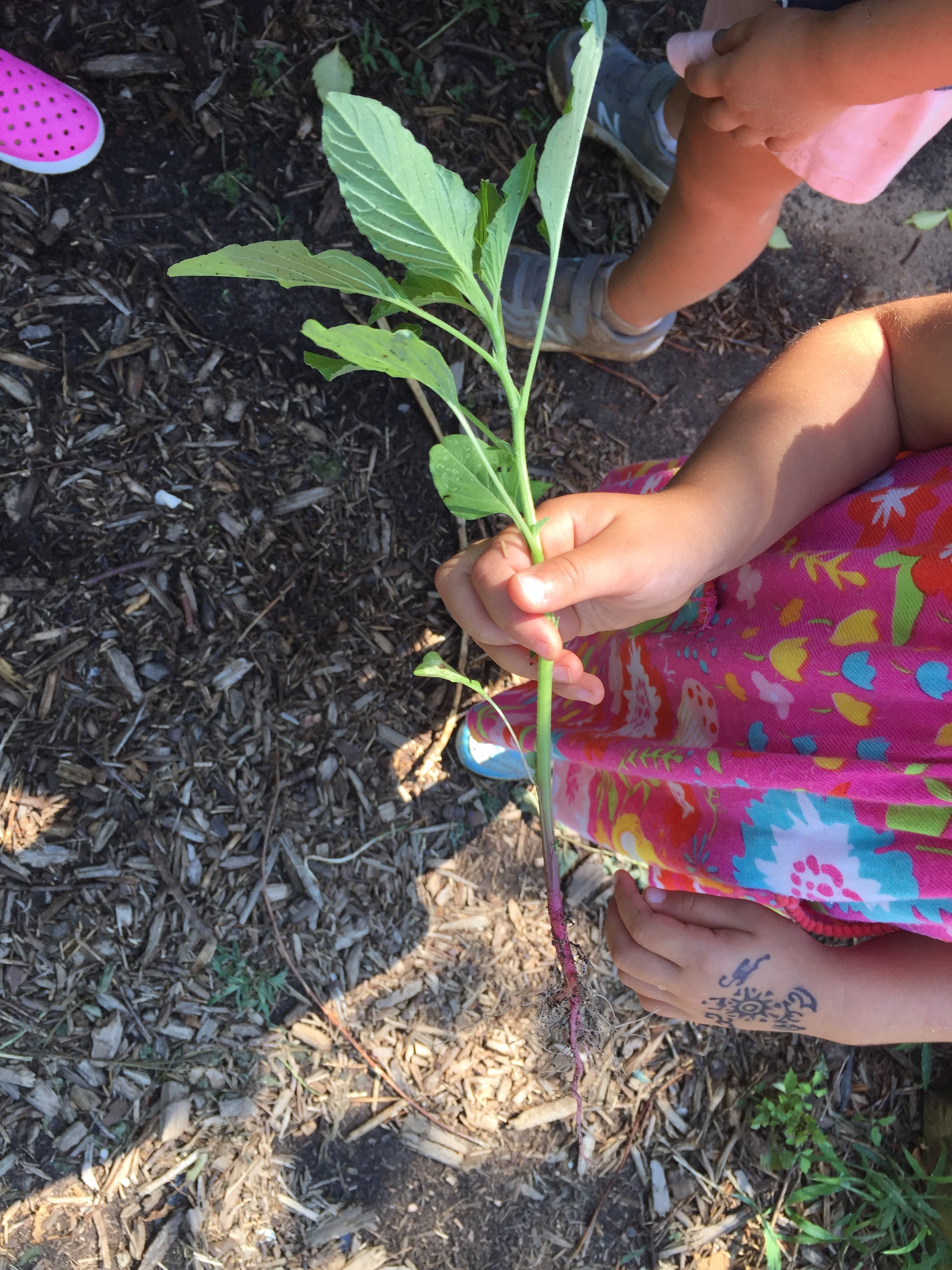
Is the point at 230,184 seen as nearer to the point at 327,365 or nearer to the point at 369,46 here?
the point at 369,46

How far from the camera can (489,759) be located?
1.67 m

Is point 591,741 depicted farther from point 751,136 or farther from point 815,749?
point 751,136

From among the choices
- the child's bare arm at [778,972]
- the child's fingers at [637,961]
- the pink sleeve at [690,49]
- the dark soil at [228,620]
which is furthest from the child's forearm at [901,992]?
the pink sleeve at [690,49]

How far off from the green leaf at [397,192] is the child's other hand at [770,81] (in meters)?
0.48

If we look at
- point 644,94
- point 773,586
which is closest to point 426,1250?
point 773,586

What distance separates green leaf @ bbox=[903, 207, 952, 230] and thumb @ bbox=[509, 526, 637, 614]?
170 centimetres

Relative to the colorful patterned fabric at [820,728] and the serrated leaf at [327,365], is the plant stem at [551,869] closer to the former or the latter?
the colorful patterned fabric at [820,728]

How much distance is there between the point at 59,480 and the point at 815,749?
1349mm

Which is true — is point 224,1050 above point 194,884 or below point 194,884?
below

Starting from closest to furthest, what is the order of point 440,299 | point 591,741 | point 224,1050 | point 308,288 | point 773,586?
point 440,299, point 773,586, point 591,741, point 224,1050, point 308,288

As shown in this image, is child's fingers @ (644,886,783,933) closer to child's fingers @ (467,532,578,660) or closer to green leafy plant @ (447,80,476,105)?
child's fingers @ (467,532,578,660)

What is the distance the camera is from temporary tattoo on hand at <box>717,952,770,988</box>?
111cm

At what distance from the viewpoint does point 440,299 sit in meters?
0.86

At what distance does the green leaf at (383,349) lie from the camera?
0.66 meters
